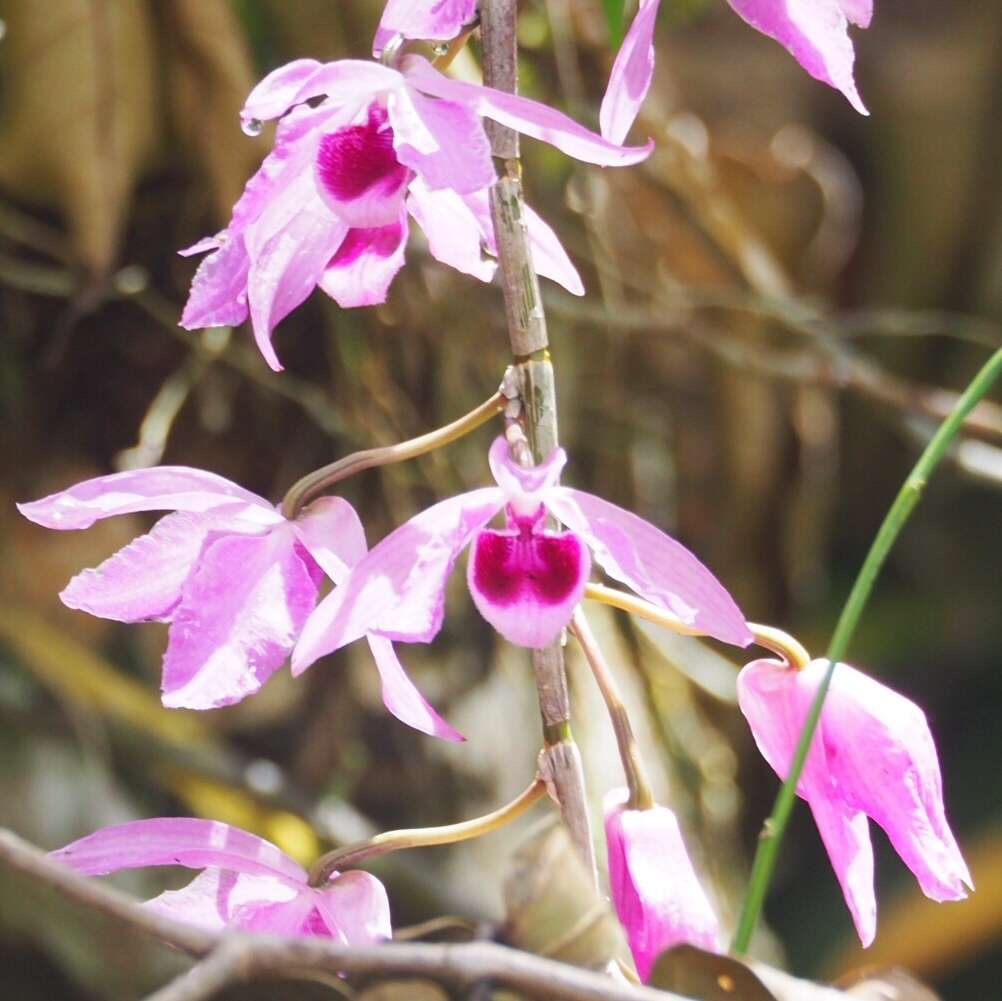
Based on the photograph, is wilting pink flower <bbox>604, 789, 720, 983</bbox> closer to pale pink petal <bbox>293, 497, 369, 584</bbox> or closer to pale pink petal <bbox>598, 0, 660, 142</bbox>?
pale pink petal <bbox>293, 497, 369, 584</bbox>

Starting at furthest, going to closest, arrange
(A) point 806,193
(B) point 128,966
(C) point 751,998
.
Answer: (A) point 806,193, (B) point 128,966, (C) point 751,998

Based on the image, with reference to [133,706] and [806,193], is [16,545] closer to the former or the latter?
[133,706]

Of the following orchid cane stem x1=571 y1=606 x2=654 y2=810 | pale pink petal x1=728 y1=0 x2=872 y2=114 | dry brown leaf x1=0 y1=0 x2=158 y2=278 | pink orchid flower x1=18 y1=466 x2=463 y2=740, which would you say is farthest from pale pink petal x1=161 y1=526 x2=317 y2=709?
dry brown leaf x1=0 y1=0 x2=158 y2=278

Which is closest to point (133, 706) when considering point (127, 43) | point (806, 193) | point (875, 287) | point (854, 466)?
point (127, 43)

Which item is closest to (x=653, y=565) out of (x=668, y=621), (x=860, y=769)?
(x=668, y=621)

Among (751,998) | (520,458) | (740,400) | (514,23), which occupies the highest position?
(514,23)

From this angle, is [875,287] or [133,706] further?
[875,287]

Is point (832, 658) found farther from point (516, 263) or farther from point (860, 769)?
point (516, 263)

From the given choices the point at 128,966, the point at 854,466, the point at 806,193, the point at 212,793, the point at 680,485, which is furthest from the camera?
the point at 854,466
